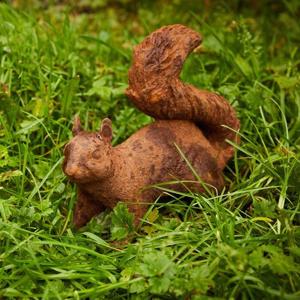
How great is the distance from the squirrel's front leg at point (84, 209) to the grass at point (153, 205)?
0.05m

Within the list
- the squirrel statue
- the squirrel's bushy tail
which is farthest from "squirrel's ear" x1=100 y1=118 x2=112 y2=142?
the squirrel's bushy tail

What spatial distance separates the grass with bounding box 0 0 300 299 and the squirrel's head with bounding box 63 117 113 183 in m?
0.17

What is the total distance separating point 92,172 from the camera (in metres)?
2.01

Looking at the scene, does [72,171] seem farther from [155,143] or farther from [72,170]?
[155,143]

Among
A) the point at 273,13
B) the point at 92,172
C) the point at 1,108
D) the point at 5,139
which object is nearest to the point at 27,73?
the point at 1,108

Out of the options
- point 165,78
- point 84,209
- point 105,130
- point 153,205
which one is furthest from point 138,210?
point 165,78

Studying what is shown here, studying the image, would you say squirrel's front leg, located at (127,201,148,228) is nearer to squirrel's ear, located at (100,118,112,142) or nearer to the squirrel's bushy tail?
squirrel's ear, located at (100,118,112,142)

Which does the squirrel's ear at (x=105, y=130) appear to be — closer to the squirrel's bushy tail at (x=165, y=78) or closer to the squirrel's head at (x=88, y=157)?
the squirrel's head at (x=88, y=157)

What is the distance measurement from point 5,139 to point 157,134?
0.75 meters

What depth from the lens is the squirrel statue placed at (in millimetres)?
2109

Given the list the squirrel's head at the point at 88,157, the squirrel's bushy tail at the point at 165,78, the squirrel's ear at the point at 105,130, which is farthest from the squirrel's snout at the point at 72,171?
the squirrel's bushy tail at the point at 165,78

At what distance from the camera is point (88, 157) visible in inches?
79.0

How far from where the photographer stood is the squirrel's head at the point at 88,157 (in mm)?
1987

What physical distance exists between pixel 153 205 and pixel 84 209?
0.94 feet
